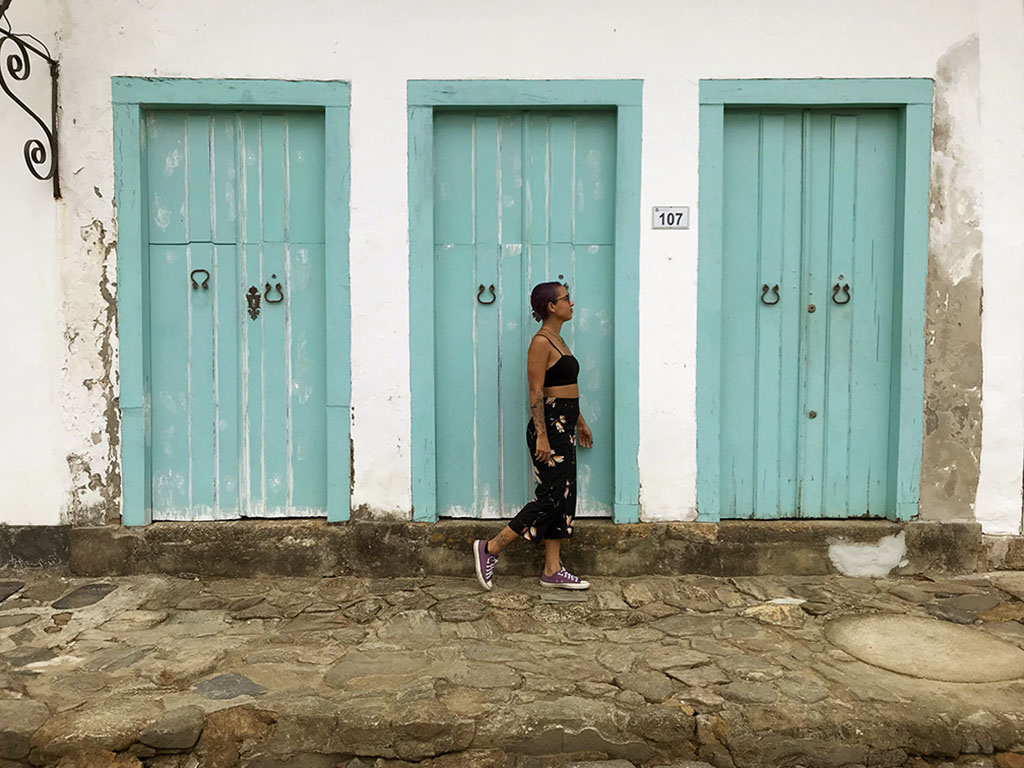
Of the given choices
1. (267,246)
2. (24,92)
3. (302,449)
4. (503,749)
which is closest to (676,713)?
(503,749)

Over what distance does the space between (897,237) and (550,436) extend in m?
2.40

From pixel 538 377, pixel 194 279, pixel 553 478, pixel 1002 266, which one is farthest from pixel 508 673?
pixel 1002 266

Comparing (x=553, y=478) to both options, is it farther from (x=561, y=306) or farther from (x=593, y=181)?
(x=593, y=181)

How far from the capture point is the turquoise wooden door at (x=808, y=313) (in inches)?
185

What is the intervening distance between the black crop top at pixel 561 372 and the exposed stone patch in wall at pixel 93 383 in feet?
8.25

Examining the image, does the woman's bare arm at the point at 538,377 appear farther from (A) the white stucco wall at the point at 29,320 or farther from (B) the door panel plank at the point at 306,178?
(A) the white stucco wall at the point at 29,320

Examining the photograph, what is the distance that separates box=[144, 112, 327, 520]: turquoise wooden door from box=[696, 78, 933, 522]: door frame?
7.37 feet

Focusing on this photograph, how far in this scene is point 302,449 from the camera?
4773 millimetres

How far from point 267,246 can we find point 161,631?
220cm

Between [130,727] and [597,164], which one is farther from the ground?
[597,164]

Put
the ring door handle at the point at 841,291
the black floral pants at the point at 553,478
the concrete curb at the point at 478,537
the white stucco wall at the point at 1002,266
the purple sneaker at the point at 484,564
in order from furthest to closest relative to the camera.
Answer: the ring door handle at the point at 841,291
the concrete curb at the point at 478,537
the white stucco wall at the point at 1002,266
the purple sneaker at the point at 484,564
the black floral pants at the point at 553,478

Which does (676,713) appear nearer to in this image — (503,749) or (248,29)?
(503,749)

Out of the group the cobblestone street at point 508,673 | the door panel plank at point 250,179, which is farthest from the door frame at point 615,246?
the door panel plank at point 250,179

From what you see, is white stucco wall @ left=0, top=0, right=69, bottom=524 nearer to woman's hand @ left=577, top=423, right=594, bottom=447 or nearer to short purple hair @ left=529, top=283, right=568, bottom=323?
short purple hair @ left=529, top=283, right=568, bottom=323
